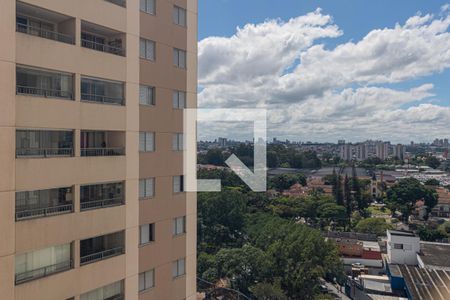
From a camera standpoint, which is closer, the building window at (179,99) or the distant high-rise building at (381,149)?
the building window at (179,99)

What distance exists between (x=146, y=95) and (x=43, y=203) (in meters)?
1.09

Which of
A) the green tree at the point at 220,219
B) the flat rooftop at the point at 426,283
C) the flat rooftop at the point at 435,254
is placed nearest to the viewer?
the flat rooftop at the point at 426,283

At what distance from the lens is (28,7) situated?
2.04 metres

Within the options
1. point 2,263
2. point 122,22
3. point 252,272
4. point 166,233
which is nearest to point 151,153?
point 166,233

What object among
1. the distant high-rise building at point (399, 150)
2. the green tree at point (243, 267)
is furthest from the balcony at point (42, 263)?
the distant high-rise building at point (399, 150)

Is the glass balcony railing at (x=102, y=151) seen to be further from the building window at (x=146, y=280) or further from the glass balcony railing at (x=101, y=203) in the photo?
the building window at (x=146, y=280)

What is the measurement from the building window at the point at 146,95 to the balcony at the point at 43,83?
0.57 meters

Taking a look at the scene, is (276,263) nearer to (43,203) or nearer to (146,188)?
(146,188)

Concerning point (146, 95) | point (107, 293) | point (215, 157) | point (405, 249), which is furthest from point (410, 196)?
point (107, 293)

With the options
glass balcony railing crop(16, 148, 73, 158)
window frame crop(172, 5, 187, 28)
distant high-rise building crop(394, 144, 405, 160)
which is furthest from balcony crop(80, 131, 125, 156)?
distant high-rise building crop(394, 144, 405, 160)

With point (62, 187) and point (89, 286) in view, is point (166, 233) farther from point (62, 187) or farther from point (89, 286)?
point (62, 187)

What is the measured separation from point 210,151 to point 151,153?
399 centimetres

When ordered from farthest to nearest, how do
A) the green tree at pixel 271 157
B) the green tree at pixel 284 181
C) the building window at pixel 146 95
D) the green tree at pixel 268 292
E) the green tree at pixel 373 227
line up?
the green tree at pixel 284 181
the green tree at pixel 373 227
the green tree at pixel 271 157
the green tree at pixel 268 292
the building window at pixel 146 95

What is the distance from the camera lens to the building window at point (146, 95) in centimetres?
269
